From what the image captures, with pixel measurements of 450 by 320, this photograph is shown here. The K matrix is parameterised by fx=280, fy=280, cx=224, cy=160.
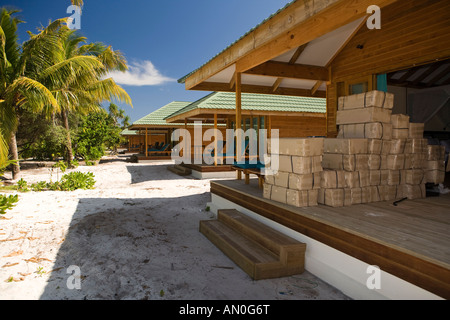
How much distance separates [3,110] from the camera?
10.9 meters

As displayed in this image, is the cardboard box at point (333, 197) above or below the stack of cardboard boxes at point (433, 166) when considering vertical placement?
below

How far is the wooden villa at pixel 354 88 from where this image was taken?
250 centimetres

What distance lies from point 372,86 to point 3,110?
41.9ft

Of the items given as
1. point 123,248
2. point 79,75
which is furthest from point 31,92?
point 123,248

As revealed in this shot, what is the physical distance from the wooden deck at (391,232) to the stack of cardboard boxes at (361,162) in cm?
19

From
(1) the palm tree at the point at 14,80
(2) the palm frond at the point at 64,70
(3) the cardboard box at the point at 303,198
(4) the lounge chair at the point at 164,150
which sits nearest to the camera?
(3) the cardboard box at the point at 303,198

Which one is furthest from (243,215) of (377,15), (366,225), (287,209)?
(377,15)

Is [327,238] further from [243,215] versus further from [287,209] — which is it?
[243,215]

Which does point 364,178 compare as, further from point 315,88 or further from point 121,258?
point 315,88

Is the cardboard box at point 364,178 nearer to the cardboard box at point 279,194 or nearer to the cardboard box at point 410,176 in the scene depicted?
the cardboard box at point 410,176

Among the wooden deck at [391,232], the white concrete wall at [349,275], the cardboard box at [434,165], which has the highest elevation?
the cardboard box at [434,165]

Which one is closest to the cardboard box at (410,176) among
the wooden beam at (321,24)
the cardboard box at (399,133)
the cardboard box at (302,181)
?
the cardboard box at (399,133)

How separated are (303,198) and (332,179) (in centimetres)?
49

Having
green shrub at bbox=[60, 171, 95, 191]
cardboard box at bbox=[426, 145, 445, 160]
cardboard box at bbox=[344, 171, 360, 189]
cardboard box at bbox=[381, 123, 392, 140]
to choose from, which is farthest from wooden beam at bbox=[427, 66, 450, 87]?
green shrub at bbox=[60, 171, 95, 191]
